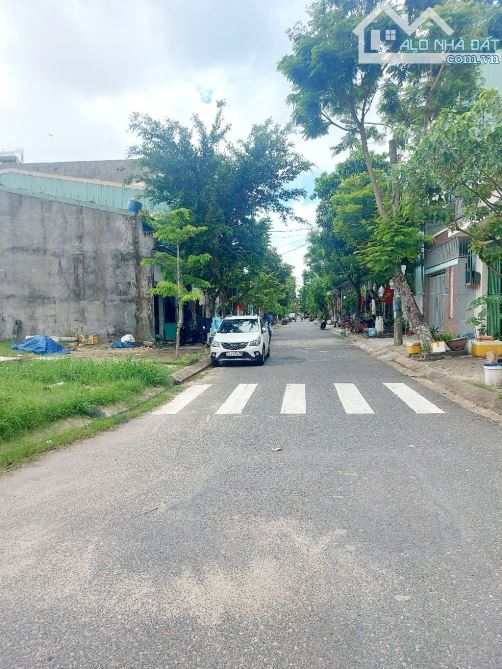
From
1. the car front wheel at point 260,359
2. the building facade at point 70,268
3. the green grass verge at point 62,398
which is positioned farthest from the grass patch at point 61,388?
the building facade at point 70,268

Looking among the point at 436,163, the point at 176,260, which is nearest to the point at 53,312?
the point at 176,260

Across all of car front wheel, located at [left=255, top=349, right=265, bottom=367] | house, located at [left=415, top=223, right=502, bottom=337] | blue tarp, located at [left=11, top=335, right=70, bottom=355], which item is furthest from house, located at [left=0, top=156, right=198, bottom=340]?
house, located at [left=415, top=223, right=502, bottom=337]

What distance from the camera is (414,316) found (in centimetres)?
1723

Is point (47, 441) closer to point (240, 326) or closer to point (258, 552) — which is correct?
point (258, 552)

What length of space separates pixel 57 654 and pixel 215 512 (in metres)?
1.91

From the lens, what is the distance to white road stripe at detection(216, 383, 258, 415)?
9077 millimetres

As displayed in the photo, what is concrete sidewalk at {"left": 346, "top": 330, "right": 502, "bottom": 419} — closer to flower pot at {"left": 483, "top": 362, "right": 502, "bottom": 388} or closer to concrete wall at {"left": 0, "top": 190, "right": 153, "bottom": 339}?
flower pot at {"left": 483, "top": 362, "right": 502, "bottom": 388}

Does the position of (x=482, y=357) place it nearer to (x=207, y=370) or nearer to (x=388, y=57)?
(x=207, y=370)

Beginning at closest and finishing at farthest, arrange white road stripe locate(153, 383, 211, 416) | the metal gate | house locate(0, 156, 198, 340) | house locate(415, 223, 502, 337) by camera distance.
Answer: white road stripe locate(153, 383, 211, 416)
house locate(415, 223, 502, 337)
house locate(0, 156, 198, 340)
the metal gate

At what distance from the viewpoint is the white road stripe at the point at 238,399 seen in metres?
9.08

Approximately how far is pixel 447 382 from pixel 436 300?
1521cm

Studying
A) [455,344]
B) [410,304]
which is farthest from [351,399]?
[410,304]

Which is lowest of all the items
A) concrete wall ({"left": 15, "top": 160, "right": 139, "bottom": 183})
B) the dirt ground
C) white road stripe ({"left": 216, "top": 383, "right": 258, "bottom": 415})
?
white road stripe ({"left": 216, "top": 383, "right": 258, "bottom": 415})

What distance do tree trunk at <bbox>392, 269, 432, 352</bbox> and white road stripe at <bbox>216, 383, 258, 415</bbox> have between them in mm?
7038
